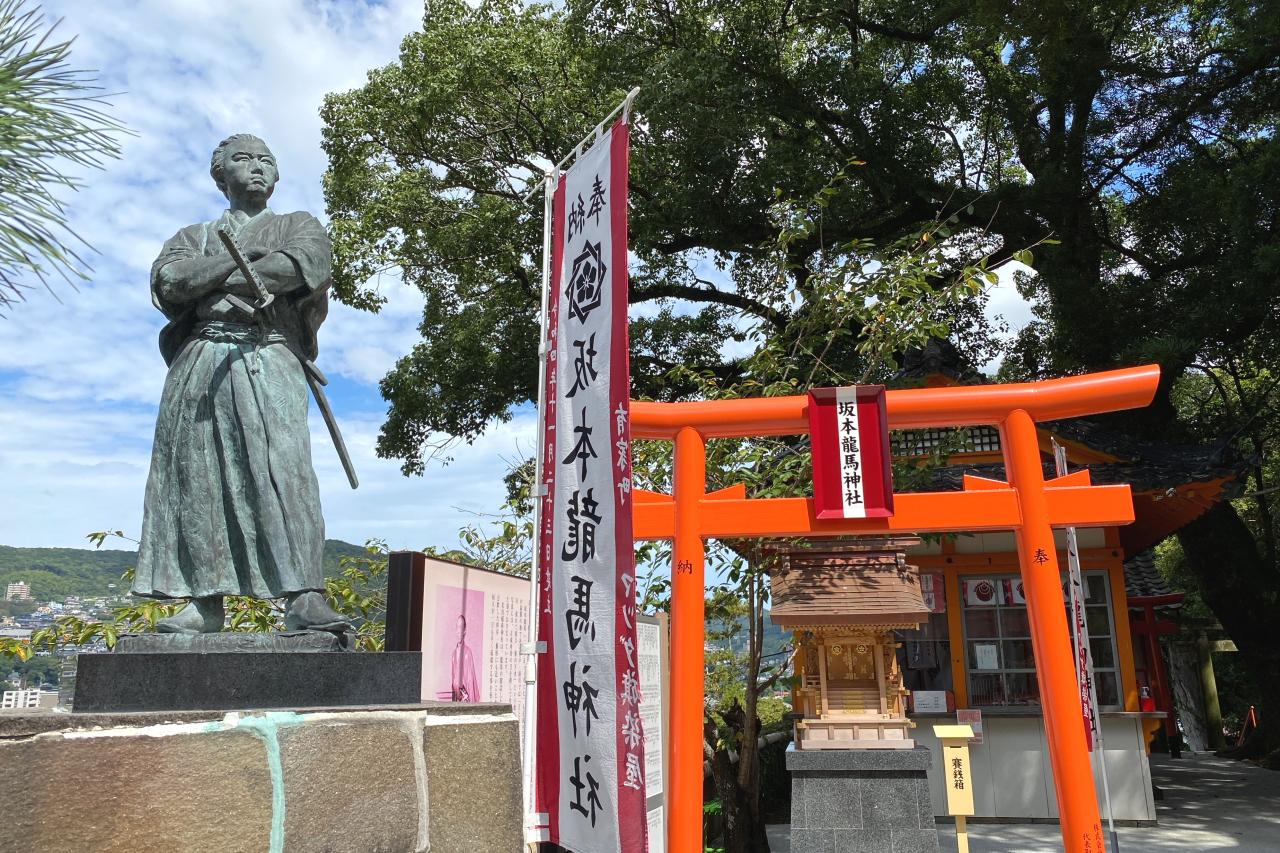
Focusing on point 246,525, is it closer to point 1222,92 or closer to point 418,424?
point 418,424

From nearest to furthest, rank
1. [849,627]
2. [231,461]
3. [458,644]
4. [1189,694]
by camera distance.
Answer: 1. [231,461]
2. [458,644]
3. [849,627]
4. [1189,694]

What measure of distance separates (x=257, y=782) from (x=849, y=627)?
6.30 metres

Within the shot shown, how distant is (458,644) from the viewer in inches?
167

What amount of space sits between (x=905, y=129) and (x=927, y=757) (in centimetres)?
747

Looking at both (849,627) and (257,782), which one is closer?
(257,782)

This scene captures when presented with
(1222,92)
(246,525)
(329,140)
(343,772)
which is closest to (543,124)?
(329,140)

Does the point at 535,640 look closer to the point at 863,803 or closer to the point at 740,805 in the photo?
the point at 863,803

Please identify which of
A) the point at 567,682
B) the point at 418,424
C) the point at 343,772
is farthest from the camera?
the point at 418,424

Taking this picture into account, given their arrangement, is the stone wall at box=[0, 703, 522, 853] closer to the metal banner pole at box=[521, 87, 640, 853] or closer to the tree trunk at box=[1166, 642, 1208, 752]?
the metal banner pole at box=[521, 87, 640, 853]

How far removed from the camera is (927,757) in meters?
7.71

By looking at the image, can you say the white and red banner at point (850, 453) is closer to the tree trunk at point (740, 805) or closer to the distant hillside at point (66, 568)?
the tree trunk at point (740, 805)

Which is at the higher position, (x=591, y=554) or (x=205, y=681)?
(x=591, y=554)

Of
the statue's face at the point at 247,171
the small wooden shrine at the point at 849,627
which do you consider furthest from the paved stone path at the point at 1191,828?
the statue's face at the point at 247,171

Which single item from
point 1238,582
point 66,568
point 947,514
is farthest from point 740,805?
point 66,568
